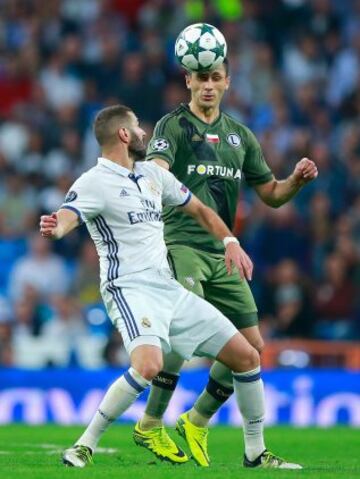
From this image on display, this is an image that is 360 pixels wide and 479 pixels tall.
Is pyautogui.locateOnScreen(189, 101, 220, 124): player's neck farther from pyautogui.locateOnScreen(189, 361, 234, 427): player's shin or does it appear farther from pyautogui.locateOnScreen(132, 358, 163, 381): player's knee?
pyautogui.locateOnScreen(132, 358, 163, 381): player's knee

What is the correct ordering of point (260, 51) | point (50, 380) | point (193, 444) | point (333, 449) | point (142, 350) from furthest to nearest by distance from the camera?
1. point (260, 51)
2. point (50, 380)
3. point (333, 449)
4. point (193, 444)
5. point (142, 350)

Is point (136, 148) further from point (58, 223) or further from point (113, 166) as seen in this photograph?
point (58, 223)

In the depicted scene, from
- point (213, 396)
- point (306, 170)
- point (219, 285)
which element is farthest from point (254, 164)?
point (213, 396)

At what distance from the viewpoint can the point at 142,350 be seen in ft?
27.9

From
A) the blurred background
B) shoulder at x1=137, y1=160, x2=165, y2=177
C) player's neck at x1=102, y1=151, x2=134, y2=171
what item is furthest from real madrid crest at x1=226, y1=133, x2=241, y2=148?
the blurred background

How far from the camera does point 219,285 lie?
978 cm

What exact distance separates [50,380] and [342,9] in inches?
318

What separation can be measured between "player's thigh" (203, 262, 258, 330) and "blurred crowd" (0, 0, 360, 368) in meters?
6.50

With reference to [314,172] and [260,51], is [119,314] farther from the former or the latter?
[260,51]

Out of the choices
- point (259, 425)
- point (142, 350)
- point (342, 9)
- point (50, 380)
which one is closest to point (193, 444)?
point (259, 425)

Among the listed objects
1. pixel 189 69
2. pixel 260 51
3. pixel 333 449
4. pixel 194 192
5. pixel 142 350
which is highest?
pixel 260 51

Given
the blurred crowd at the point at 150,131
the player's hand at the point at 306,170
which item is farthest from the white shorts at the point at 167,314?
the blurred crowd at the point at 150,131

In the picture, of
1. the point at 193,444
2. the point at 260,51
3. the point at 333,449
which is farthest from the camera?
the point at 260,51

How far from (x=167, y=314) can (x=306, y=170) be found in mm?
1522
